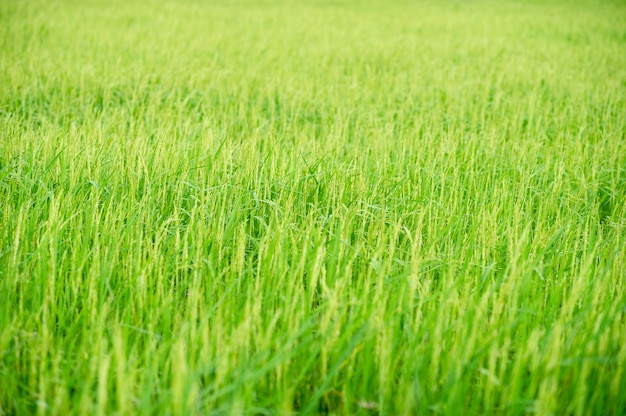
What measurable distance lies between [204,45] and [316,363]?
5704 mm

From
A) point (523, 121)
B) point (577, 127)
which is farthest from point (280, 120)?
point (577, 127)

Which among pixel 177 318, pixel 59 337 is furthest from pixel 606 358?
pixel 59 337

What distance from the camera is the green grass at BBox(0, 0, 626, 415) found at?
1164 mm

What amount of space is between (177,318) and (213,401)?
12.5 inches

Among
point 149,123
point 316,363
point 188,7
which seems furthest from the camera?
point 188,7

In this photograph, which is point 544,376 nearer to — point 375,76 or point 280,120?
point 280,120

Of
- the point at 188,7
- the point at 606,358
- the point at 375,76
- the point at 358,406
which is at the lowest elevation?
the point at 358,406

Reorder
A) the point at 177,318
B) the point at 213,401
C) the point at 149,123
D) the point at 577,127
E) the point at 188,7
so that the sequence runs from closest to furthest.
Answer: the point at 213,401 → the point at 177,318 → the point at 149,123 → the point at 577,127 → the point at 188,7

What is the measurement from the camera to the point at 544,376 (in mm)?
1134

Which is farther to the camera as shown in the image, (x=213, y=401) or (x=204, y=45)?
(x=204, y=45)

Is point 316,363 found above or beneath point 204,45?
beneath

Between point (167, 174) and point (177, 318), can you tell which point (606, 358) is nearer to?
point (177, 318)

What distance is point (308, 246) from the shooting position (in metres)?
1.66

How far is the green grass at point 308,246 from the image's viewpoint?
1.16m
